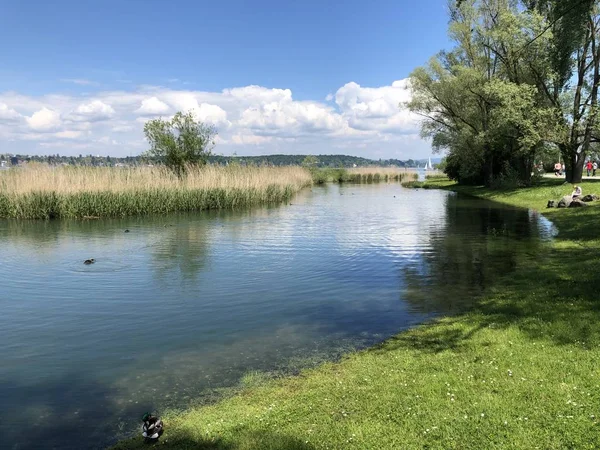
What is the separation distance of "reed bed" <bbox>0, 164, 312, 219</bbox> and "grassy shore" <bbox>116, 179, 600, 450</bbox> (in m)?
26.8

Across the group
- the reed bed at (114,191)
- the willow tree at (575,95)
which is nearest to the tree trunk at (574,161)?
the willow tree at (575,95)

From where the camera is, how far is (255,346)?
8523 millimetres

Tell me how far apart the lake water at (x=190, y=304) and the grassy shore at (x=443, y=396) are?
2.93ft

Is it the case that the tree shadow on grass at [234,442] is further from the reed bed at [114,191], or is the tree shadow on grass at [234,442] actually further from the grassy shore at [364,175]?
the grassy shore at [364,175]

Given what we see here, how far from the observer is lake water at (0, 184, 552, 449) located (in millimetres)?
6844

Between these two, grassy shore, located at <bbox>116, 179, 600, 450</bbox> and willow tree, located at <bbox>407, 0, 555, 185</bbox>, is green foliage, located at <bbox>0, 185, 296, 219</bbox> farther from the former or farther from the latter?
grassy shore, located at <bbox>116, 179, 600, 450</bbox>

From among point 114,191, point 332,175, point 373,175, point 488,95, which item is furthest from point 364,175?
point 114,191

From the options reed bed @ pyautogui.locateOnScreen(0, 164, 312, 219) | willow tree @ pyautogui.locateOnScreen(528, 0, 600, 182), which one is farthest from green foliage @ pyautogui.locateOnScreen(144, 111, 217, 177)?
willow tree @ pyautogui.locateOnScreen(528, 0, 600, 182)

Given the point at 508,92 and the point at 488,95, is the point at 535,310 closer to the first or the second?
the point at 508,92

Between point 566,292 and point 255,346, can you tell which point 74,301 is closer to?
point 255,346

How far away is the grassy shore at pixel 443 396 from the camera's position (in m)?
4.89

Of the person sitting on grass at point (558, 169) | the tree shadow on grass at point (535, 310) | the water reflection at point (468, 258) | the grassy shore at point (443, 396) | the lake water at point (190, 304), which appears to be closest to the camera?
the grassy shore at point (443, 396)

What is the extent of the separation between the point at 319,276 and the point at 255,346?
5697 millimetres

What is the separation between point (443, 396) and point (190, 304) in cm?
719
